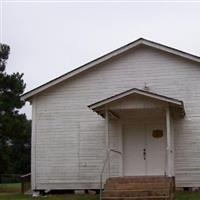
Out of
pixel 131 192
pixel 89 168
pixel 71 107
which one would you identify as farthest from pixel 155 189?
pixel 71 107

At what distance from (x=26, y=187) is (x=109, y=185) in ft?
32.2

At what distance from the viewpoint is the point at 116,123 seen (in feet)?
70.6

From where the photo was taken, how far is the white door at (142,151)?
2108 centimetres

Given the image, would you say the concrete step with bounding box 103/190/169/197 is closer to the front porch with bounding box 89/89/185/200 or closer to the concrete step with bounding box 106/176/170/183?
the concrete step with bounding box 106/176/170/183

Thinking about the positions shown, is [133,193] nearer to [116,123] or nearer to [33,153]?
[116,123]

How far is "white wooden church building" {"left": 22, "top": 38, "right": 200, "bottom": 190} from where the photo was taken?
68.4 ft

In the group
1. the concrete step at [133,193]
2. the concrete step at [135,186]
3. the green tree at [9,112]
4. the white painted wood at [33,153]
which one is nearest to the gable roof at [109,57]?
the white painted wood at [33,153]

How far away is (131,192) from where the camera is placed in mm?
17078

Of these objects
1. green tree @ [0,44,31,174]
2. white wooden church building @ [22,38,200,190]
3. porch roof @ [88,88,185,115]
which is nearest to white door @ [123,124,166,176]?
white wooden church building @ [22,38,200,190]

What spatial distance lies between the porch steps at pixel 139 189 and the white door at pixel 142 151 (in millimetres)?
2950

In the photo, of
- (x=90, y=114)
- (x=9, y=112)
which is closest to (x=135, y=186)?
(x=90, y=114)

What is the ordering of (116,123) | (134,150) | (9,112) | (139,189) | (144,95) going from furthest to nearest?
(9,112) < (116,123) < (134,150) < (144,95) < (139,189)

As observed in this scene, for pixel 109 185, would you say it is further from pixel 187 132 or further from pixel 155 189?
pixel 187 132

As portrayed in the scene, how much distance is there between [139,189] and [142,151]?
157 inches
